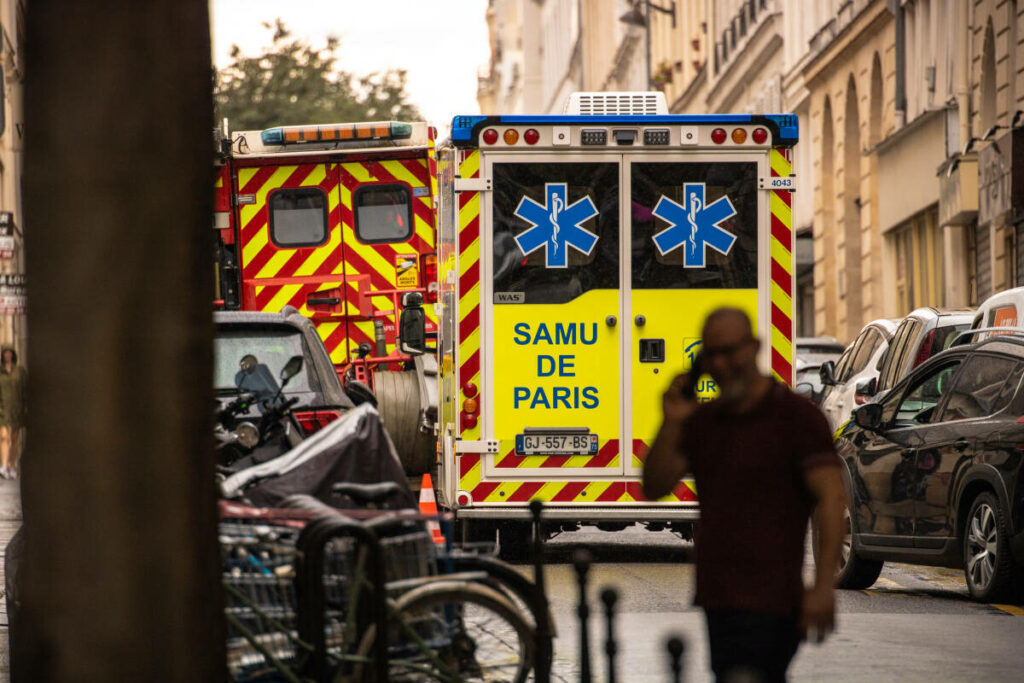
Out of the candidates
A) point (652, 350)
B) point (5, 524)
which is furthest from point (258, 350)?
point (5, 524)

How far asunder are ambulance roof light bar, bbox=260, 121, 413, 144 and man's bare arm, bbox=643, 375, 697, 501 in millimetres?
12332

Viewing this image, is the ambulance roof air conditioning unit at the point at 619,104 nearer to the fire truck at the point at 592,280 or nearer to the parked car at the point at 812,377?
the fire truck at the point at 592,280

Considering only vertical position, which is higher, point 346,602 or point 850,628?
point 346,602

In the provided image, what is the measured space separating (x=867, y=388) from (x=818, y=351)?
8958mm

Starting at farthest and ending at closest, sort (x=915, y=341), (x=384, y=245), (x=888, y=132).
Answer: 1. (x=888, y=132)
2. (x=384, y=245)
3. (x=915, y=341)

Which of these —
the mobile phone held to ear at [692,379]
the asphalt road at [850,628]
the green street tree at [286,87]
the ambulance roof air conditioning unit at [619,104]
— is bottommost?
the asphalt road at [850,628]

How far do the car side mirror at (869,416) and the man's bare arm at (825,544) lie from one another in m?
7.34

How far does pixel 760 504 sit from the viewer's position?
17.9 feet

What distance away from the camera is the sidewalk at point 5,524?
948 centimetres

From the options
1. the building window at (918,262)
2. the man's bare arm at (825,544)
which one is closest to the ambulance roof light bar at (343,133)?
the man's bare arm at (825,544)

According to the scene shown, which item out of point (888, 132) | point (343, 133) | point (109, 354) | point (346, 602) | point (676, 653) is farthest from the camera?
point (888, 132)

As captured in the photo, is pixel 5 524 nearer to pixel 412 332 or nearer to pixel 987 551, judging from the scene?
pixel 412 332

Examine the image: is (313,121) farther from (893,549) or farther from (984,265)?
(893,549)

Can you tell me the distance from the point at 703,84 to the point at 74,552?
4948cm
